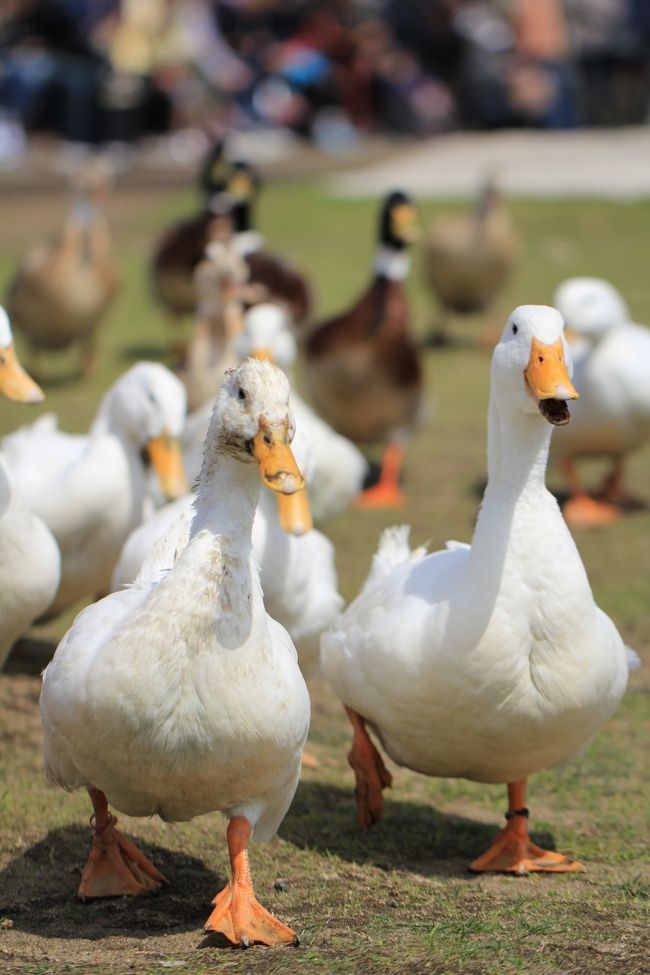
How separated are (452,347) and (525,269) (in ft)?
8.05

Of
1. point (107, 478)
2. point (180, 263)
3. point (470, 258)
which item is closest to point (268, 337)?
point (107, 478)

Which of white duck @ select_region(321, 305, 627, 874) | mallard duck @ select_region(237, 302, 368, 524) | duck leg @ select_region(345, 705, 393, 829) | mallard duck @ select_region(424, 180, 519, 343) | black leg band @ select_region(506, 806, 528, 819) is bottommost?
black leg band @ select_region(506, 806, 528, 819)

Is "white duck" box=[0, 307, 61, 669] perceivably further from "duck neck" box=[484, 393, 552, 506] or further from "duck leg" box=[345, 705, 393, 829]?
"duck neck" box=[484, 393, 552, 506]

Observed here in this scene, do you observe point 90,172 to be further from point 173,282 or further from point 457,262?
point 457,262

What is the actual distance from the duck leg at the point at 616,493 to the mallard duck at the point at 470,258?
4333 mm

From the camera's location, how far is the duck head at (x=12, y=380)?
189 inches

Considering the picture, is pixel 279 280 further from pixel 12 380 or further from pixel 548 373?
pixel 548 373

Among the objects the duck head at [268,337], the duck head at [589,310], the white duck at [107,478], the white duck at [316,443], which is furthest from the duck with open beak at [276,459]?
the duck head at [589,310]

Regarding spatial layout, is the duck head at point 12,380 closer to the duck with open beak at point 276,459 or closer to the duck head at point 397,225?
the duck with open beak at point 276,459

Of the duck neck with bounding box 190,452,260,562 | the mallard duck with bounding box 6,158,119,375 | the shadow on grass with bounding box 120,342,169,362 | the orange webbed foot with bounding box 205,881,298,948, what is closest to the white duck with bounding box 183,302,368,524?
the duck neck with bounding box 190,452,260,562

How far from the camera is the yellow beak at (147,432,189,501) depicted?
5691 mm

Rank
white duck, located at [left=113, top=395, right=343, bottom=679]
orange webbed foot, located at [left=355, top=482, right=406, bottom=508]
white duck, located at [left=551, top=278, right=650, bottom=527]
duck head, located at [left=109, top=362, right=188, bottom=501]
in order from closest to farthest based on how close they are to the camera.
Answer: white duck, located at [left=113, top=395, right=343, bottom=679] < duck head, located at [left=109, top=362, right=188, bottom=501] < white duck, located at [left=551, top=278, right=650, bottom=527] < orange webbed foot, located at [left=355, top=482, right=406, bottom=508]

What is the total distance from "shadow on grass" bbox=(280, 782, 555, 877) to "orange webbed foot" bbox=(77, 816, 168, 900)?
55cm

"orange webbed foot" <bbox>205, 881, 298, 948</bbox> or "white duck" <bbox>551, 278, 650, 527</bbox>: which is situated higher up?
"white duck" <bbox>551, 278, 650, 527</bbox>
